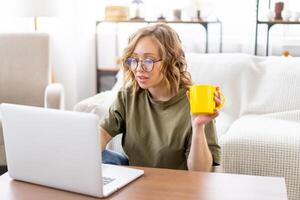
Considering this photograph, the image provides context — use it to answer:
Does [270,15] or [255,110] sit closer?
[255,110]

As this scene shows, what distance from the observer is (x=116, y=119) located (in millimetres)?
1658

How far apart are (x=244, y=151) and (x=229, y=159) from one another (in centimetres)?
8

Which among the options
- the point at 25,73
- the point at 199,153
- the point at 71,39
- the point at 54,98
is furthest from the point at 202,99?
the point at 71,39

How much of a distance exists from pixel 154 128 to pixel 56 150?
47 cm

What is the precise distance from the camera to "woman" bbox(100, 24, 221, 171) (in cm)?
154

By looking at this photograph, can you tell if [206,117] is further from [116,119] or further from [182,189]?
[116,119]

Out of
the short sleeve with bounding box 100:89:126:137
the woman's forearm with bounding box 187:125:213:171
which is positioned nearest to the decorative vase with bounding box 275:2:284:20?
the short sleeve with bounding box 100:89:126:137

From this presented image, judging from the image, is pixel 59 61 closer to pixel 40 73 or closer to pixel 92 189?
pixel 40 73

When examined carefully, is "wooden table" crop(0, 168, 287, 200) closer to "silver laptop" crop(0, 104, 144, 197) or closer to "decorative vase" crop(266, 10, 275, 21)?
"silver laptop" crop(0, 104, 144, 197)

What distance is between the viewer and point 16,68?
313cm

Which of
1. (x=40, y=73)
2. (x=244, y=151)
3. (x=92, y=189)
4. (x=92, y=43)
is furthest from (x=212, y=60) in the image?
(x=92, y=189)

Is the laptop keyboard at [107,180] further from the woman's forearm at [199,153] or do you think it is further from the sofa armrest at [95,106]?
the sofa armrest at [95,106]

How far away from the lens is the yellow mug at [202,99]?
1.28 meters

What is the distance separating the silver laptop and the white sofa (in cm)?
100
